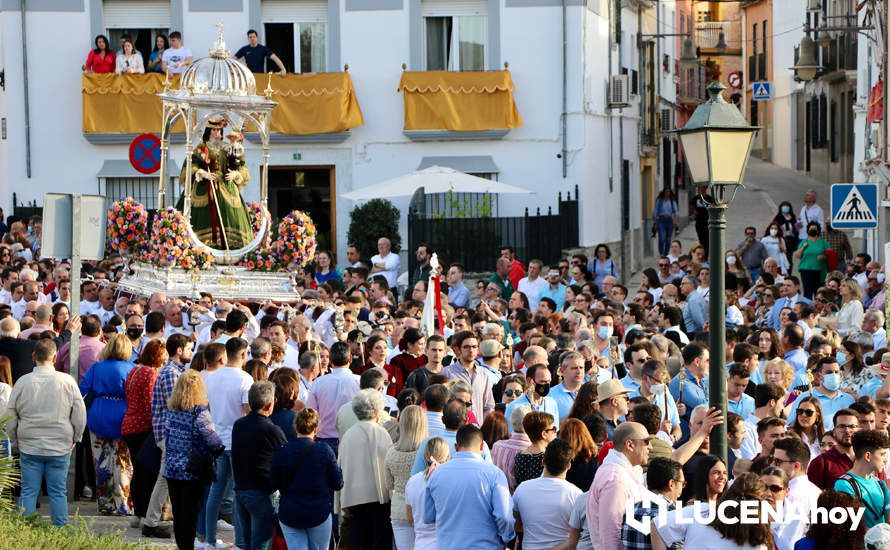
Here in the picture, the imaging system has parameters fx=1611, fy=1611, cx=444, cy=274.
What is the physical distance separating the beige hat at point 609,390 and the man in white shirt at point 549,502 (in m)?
1.50

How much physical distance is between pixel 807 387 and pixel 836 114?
105ft

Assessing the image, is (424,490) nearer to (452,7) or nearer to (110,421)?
(110,421)

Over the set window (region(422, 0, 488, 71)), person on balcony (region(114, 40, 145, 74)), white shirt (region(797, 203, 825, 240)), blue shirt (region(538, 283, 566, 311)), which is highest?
window (region(422, 0, 488, 71))

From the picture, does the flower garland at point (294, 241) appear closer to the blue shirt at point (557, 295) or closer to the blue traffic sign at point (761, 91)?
the blue shirt at point (557, 295)

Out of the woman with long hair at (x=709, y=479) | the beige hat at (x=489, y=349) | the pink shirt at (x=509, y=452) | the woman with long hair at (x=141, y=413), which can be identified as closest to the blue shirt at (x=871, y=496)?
the woman with long hair at (x=709, y=479)

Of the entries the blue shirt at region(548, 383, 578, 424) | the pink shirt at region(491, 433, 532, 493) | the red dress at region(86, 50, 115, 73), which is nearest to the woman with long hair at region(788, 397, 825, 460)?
the blue shirt at region(548, 383, 578, 424)

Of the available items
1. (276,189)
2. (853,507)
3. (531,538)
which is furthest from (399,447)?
(276,189)

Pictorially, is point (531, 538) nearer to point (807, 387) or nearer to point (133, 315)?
point (807, 387)

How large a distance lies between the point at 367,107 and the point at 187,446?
18442 mm

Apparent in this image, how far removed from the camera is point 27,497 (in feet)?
40.1

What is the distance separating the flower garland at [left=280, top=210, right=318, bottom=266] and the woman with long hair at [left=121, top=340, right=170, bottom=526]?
8.46 metres

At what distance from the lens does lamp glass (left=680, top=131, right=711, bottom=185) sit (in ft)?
31.0

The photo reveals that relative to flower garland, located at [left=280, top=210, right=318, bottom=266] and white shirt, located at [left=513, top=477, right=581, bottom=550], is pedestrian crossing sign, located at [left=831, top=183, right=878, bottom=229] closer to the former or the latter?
flower garland, located at [left=280, top=210, right=318, bottom=266]

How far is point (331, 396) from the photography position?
12016mm
